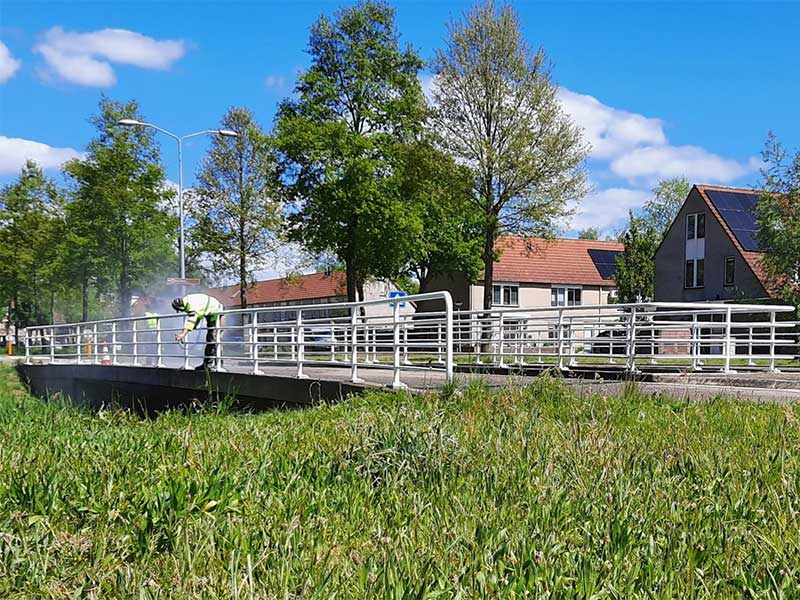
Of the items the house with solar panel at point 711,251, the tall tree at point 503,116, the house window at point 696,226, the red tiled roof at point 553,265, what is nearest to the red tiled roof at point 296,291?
the red tiled roof at point 553,265

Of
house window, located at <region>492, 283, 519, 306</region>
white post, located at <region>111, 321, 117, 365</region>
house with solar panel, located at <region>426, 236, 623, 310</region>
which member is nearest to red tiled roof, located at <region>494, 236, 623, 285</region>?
house with solar panel, located at <region>426, 236, 623, 310</region>

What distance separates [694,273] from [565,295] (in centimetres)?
1561

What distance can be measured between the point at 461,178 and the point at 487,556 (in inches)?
1006

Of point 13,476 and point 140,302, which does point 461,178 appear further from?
point 13,476

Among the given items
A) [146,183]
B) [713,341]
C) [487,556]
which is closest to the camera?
[487,556]

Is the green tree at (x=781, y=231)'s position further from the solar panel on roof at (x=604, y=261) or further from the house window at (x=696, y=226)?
the solar panel on roof at (x=604, y=261)

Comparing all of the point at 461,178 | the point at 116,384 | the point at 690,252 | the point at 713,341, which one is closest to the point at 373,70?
the point at 461,178

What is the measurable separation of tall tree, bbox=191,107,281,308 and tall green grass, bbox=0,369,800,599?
3823cm

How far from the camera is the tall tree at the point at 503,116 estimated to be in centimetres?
2814

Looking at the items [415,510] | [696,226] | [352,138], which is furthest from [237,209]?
[415,510]

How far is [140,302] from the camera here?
40.9 metres

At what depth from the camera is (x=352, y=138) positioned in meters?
38.3

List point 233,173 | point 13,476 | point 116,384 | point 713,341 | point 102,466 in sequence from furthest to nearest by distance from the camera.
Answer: point 233,173 → point 116,384 → point 713,341 → point 102,466 → point 13,476

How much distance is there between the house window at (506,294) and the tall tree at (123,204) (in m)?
26.7
